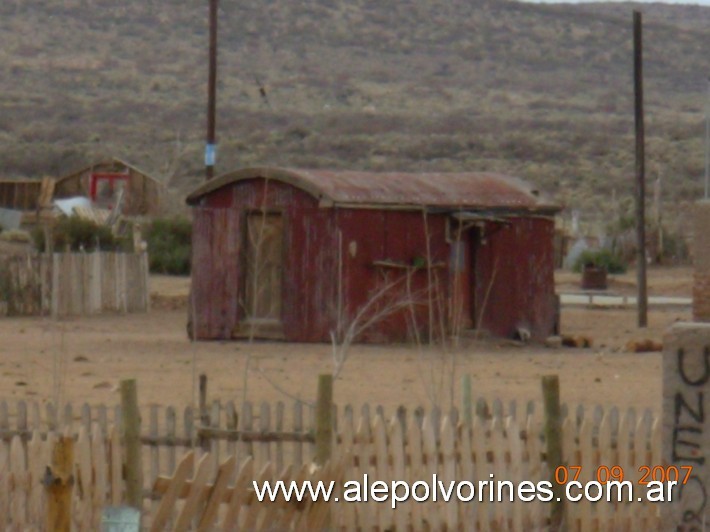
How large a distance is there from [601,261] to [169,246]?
1193 centimetres

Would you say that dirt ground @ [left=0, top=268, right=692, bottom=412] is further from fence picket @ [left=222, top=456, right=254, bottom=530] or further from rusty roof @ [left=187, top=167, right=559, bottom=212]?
fence picket @ [left=222, top=456, right=254, bottom=530]

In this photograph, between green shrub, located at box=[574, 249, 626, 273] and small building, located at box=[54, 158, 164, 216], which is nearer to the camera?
green shrub, located at box=[574, 249, 626, 273]

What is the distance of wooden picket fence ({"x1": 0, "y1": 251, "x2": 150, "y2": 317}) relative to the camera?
86.1 ft

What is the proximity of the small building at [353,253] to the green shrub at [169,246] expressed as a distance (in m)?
15.7

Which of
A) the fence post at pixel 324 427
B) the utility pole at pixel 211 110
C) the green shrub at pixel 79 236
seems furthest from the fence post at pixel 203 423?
the green shrub at pixel 79 236

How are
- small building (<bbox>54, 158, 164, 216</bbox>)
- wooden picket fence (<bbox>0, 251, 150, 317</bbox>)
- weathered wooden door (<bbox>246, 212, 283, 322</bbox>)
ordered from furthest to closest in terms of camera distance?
small building (<bbox>54, 158, 164, 216</bbox>), wooden picket fence (<bbox>0, 251, 150, 317</bbox>), weathered wooden door (<bbox>246, 212, 283, 322</bbox>)

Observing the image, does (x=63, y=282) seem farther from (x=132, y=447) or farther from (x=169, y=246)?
(x=132, y=447)

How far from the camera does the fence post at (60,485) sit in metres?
7.11

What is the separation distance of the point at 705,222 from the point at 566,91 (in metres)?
81.3

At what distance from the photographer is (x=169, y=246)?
3756 centimetres

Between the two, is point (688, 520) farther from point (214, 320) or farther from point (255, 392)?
point (214, 320)

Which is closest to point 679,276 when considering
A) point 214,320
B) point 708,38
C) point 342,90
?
point 214,320

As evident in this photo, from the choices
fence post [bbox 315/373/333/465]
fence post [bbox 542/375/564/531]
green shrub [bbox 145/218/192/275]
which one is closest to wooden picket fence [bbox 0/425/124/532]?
fence post [bbox 315/373/333/465]

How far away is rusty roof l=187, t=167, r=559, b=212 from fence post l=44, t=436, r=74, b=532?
41.9ft
